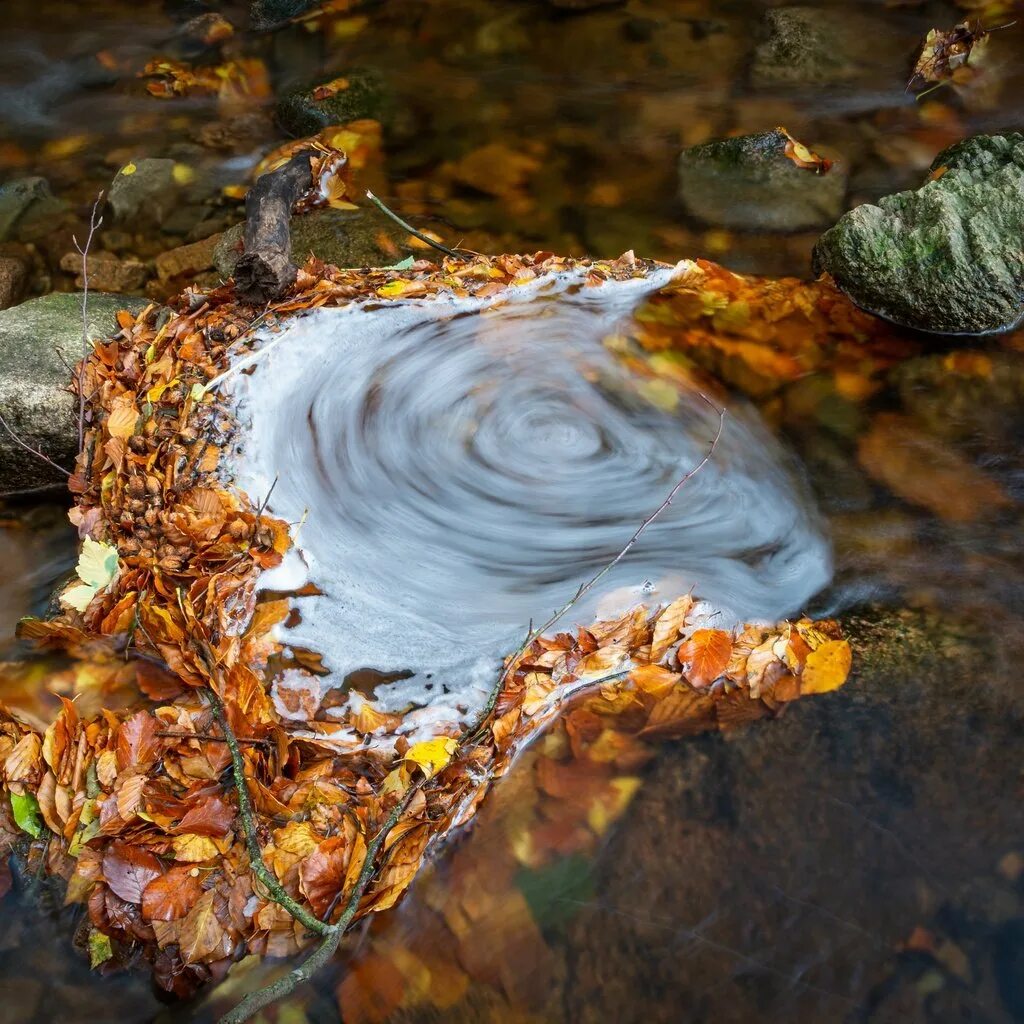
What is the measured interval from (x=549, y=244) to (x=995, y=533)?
3207 millimetres

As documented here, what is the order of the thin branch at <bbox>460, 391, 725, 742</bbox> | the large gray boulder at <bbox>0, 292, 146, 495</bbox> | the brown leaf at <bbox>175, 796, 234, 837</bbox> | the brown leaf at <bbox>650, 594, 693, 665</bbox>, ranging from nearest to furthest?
the brown leaf at <bbox>175, 796, 234, 837</bbox>
the thin branch at <bbox>460, 391, 725, 742</bbox>
the brown leaf at <bbox>650, 594, 693, 665</bbox>
the large gray boulder at <bbox>0, 292, 146, 495</bbox>

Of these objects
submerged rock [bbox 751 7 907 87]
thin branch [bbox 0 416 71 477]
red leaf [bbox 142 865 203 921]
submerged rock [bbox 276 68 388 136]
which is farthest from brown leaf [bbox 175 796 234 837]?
submerged rock [bbox 751 7 907 87]

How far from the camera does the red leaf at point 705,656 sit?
3.26 m

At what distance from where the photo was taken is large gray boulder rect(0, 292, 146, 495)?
417 cm

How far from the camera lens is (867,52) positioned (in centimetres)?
654

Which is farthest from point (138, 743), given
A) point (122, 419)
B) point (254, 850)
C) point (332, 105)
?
point (332, 105)

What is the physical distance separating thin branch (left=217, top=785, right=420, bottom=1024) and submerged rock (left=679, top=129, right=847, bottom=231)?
4.48 m

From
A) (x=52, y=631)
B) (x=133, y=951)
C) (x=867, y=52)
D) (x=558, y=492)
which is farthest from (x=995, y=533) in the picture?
(x=867, y=52)

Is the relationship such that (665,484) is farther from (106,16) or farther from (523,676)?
(106,16)

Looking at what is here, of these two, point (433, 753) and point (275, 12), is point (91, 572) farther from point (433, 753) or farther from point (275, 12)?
point (275, 12)

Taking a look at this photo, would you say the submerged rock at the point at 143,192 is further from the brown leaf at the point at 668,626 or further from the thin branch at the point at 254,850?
the brown leaf at the point at 668,626

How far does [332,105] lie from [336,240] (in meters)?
1.88

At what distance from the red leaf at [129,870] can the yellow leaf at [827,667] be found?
241 cm

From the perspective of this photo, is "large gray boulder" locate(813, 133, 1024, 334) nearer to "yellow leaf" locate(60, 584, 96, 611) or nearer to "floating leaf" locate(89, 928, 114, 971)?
"yellow leaf" locate(60, 584, 96, 611)
